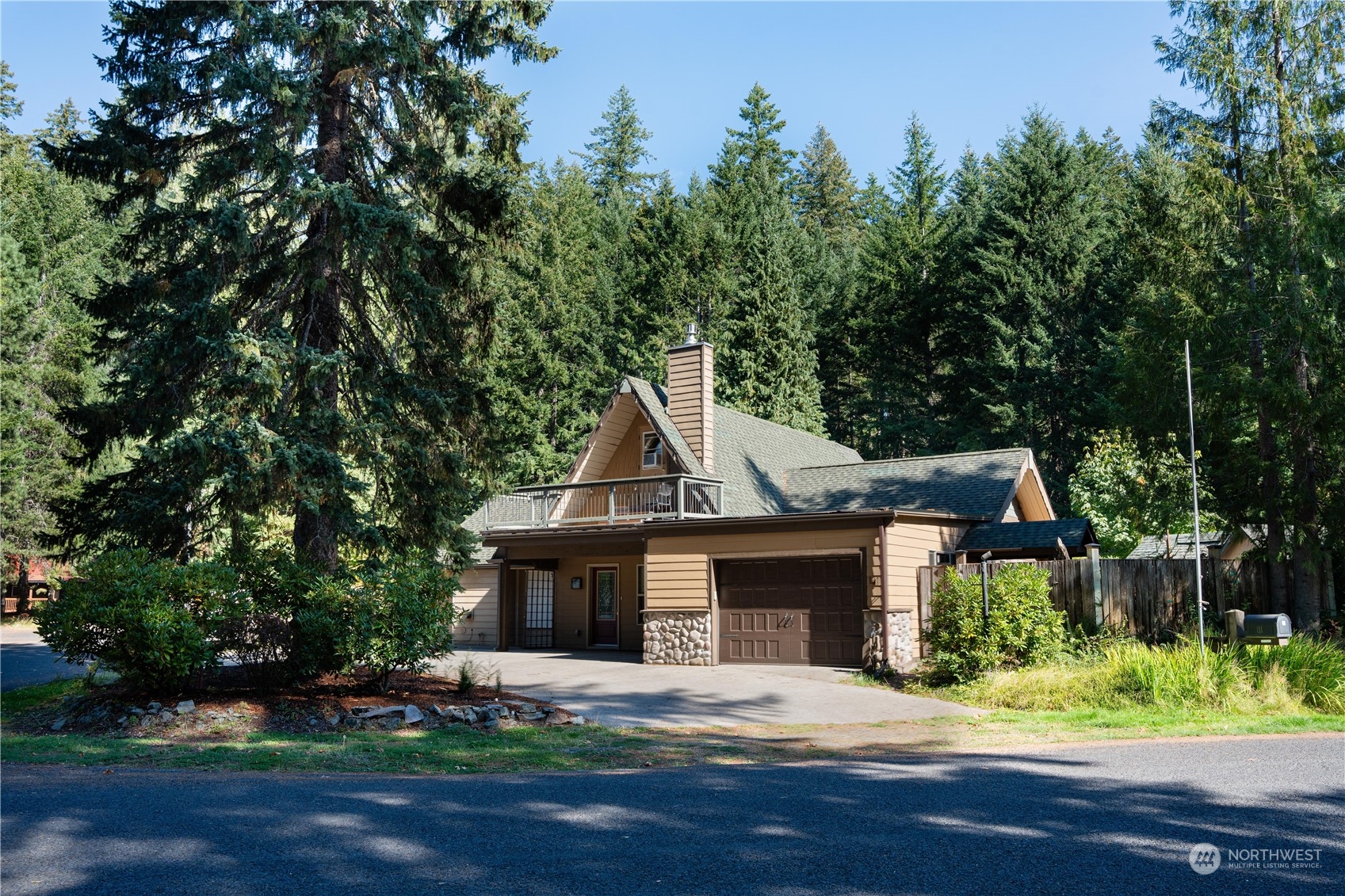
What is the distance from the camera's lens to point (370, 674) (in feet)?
44.1

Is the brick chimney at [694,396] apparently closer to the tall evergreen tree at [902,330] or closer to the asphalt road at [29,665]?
the asphalt road at [29,665]

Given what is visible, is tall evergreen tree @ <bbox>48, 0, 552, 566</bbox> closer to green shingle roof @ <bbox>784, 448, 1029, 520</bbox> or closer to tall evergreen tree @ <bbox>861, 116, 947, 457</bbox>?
green shingle roof @ <bbox>784, 448, 1029, 520</bbox>

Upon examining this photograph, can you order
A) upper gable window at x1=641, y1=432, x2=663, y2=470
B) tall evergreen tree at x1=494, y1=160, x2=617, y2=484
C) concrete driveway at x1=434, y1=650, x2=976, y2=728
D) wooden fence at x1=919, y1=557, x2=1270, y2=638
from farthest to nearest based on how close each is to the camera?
tall evergreen tree at x1=494, y1=160, x2=617, y2=484 → upper gable window at x1=641, y1=432, x2=663, y2=470 → wooden fence at x1=919, y1=557, x2=1270, y2=638 → concrete driveway at x1=434, y1=650, x2=976, y2=728

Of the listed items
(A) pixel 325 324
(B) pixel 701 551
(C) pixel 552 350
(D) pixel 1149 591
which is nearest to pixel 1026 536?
(D) pixel 1149 591

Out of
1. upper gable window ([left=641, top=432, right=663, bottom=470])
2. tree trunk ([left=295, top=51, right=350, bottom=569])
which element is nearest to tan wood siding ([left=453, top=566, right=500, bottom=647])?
upper gable window ([left=641, top=432, right=663, bottom=470])

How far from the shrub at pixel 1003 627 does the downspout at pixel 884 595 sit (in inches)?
71.9

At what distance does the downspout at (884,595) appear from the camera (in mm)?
17656

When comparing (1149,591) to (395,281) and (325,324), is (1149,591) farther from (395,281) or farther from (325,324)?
(325,324)

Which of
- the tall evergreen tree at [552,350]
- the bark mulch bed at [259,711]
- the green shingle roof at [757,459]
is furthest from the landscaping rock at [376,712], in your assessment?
the tall evergreen tree at [552,350]

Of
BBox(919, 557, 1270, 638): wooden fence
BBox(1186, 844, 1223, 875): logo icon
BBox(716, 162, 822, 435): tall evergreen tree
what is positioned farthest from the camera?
BBox(716, 162, 822, 435): tall evergreen tree

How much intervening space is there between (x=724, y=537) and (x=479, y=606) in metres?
9.10

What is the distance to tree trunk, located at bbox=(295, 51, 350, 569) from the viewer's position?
13.4 meters

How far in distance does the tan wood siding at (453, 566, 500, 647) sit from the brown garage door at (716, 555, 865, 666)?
8033 millimetres

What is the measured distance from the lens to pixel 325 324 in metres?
14.8
